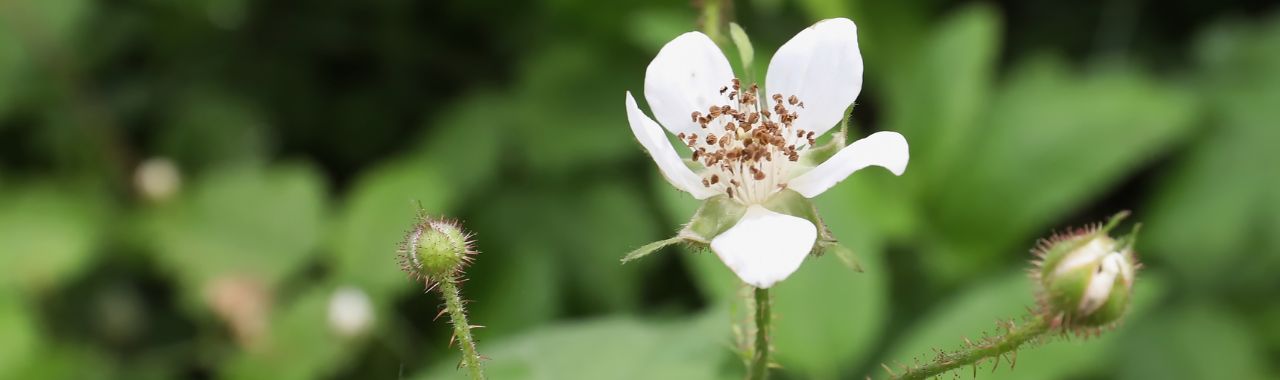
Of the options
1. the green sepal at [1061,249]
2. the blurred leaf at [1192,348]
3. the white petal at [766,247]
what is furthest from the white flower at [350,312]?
the blurred leaf at [1192,348]

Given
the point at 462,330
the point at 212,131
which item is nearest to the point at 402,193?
the point at 212,131

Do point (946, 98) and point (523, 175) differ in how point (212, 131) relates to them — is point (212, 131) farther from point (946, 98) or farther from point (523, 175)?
point (946, 98)

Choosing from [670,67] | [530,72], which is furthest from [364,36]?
[670,67]

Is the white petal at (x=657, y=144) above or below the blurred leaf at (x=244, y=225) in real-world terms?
below

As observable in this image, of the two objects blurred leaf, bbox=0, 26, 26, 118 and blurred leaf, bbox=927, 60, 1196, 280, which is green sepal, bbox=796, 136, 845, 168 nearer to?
blurred leaf, bbox=927, 60, 1196, 280

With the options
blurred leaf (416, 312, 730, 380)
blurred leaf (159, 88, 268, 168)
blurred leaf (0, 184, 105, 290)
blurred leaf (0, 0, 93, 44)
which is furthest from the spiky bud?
blurred leaf (0, 0, 93, 44)

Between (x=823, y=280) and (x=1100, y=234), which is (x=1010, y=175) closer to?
(x=823, y=280)

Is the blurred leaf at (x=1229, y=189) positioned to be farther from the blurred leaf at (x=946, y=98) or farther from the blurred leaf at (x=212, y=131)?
the blurred leaf at (x=212, y=131)
